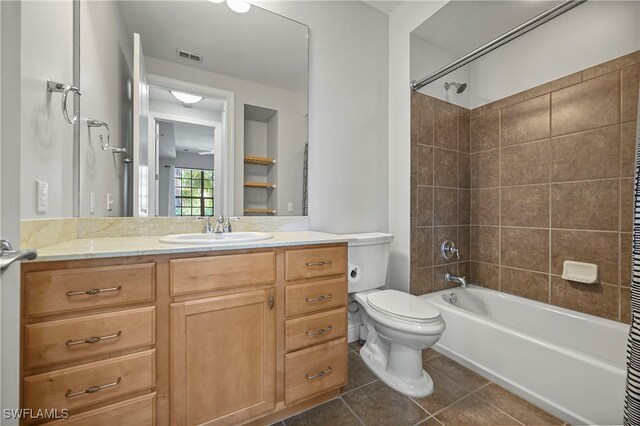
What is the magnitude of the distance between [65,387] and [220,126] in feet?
4.49

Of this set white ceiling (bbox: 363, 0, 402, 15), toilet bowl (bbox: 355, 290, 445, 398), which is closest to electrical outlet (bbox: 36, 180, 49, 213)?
toilet bowl (bbox: 355, 290, 445, 398)

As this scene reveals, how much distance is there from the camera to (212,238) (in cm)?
136

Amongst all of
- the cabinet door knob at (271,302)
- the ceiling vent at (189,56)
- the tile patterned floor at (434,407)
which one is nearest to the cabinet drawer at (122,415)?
the cabinet door knob at (271,302)

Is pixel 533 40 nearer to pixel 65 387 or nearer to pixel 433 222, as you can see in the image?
pixel 433 222

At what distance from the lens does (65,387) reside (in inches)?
32.5

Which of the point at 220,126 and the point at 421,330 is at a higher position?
the point at 220,126

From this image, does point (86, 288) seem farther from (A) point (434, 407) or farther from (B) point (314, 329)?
(A) point (434, 407)

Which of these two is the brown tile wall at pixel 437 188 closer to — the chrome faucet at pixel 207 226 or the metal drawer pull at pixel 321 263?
the metal drawer pull at pixel 321 263

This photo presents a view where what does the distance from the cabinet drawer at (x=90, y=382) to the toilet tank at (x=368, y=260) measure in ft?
3.94

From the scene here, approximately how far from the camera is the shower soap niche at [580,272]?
1709 millimetres

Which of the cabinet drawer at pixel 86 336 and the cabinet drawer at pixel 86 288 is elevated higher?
the cabinet drawer at pixel 86 288

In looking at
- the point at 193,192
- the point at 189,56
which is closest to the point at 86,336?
the point at 193,192

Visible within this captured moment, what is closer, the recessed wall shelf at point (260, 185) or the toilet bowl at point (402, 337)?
the toilet bowl at point (402, 337)

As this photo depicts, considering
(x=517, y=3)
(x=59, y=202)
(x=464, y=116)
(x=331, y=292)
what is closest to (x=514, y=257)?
(x=464, y=116)
